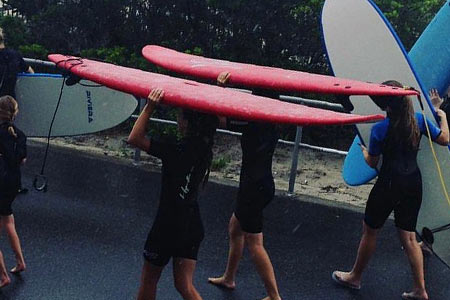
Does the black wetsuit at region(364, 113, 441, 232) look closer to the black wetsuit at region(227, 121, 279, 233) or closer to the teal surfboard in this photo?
the black wetsuit at region(227, 121, 279, 233)

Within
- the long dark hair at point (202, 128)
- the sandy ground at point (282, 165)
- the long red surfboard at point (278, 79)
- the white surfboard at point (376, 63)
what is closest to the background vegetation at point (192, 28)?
the sandy ground at point (282, 165)

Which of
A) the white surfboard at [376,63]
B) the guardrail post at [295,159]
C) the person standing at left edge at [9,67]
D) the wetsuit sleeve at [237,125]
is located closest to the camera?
the wetsuit sleeve at [237,125]

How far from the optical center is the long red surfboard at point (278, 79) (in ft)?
12.4

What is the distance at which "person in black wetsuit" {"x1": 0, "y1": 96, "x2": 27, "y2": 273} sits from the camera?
4.37 meters

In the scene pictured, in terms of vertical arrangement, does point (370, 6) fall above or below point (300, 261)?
above

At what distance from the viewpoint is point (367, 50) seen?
493 cm

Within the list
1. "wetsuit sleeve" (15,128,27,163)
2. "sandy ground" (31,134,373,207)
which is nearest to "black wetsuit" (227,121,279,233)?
"wetsuit sleeve" (15,128,27,163)

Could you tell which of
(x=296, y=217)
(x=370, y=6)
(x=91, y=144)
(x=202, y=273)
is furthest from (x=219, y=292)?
(x=91, y=144)

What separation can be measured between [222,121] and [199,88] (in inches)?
18.7

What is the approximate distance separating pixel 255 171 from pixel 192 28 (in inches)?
238

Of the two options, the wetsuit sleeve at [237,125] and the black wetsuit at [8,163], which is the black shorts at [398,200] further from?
the black wetsuit at [8,163]

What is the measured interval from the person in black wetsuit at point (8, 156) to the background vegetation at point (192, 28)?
4447 millimetres

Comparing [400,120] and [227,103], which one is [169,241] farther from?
[400,120]

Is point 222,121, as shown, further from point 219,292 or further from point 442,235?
point 442,235
